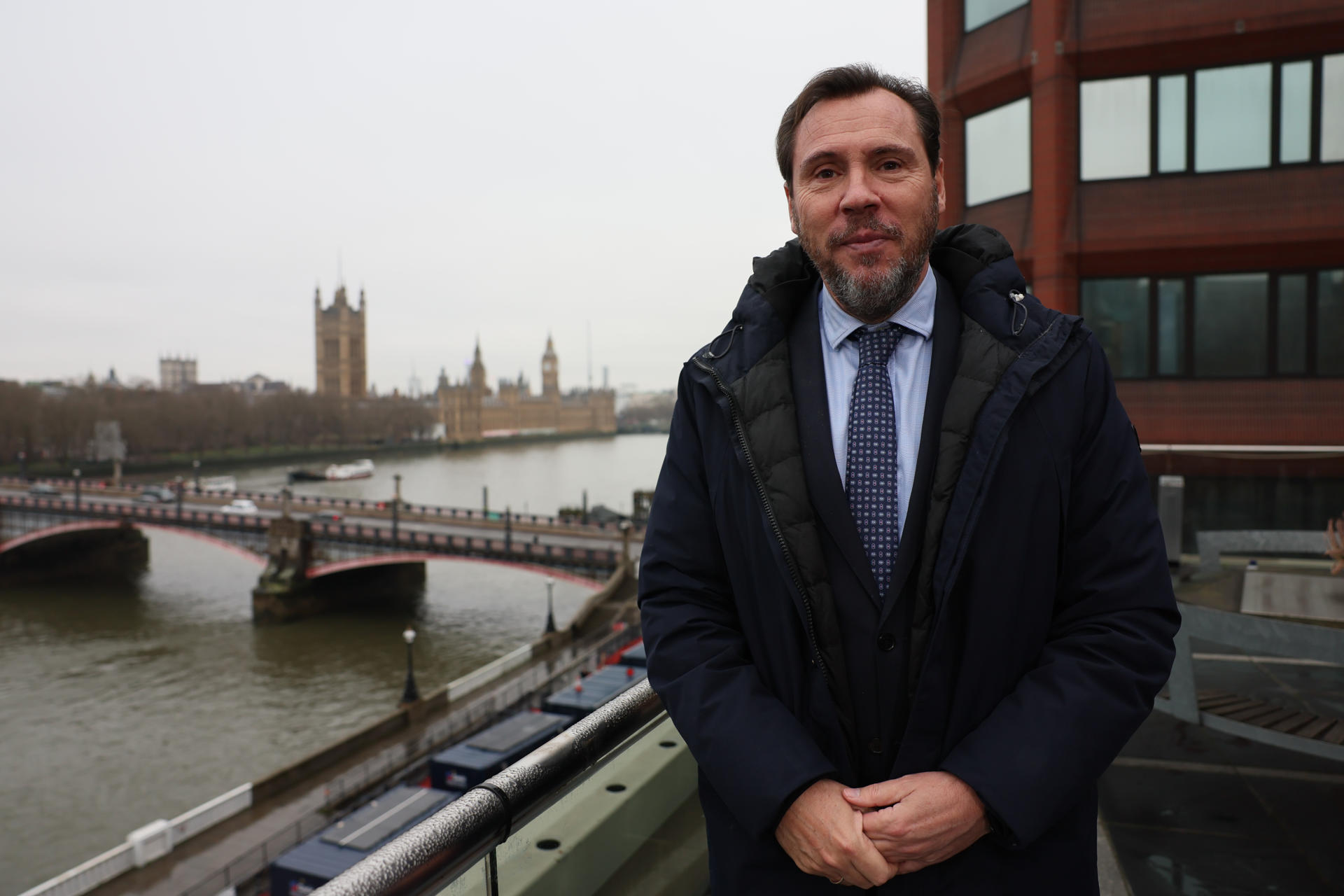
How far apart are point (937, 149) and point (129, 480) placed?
292 ft

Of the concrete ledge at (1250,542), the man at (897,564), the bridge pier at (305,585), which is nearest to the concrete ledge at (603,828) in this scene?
the man at (897,564)

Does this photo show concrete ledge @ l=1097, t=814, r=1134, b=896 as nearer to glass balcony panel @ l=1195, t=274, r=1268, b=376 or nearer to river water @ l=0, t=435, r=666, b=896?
glass balcony panel @ l=1195, t=274, r=1268, b=376

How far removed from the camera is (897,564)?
1418mm

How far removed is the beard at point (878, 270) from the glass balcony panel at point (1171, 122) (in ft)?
40.1

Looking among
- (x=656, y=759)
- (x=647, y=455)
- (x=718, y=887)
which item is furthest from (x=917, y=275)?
(x=647, y=455)

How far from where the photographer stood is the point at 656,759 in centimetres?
246

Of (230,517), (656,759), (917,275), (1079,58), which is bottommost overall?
(230,517)

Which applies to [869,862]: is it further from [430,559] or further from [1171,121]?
[430,559]

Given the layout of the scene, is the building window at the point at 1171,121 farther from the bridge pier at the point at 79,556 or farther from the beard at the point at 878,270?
the bridge pier at the point at 79,556

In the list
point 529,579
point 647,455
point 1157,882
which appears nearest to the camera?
point 1157,882

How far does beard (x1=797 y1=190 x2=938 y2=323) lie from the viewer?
153cm

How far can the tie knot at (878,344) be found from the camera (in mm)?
1575

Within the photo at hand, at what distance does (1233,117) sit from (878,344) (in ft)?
40.7

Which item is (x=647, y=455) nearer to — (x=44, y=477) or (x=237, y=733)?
(x=44, y=477)
